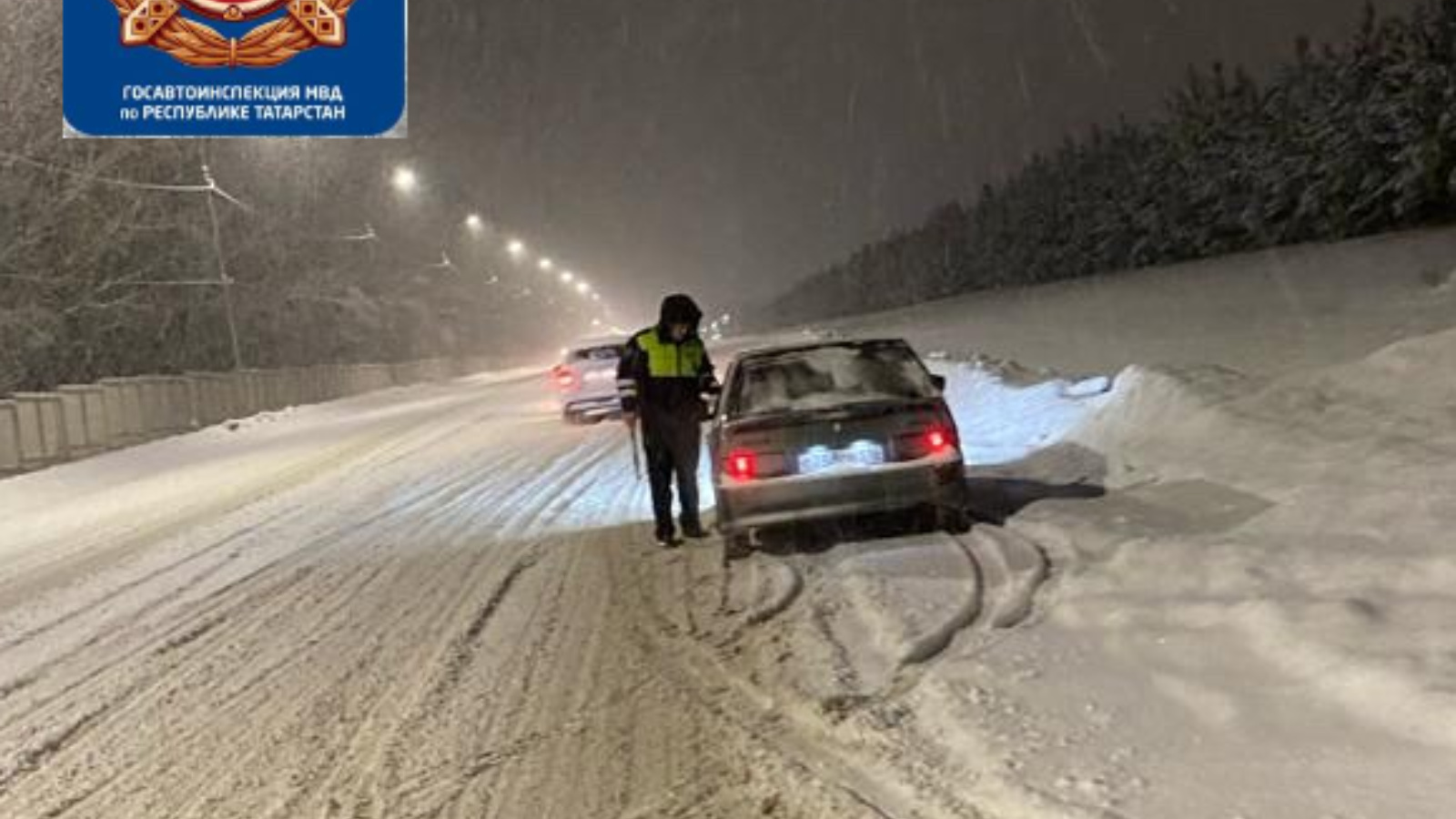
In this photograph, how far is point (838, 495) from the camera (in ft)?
28.6

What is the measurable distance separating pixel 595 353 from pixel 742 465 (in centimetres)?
1599

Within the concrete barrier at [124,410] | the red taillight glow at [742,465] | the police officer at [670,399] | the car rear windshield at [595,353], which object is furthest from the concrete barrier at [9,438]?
the red taillight glow at [742,465]

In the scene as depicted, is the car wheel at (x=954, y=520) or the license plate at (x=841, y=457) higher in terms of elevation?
the license plate at (x=841, y=457)

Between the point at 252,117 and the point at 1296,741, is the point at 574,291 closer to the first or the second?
the point at 252,117

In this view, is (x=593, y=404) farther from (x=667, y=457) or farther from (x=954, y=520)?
(x=954, y=520)

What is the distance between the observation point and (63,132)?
32.1m

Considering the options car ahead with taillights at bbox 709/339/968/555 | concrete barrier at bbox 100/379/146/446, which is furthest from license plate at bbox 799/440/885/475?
concrete barrier at bbox 100/379/146/446

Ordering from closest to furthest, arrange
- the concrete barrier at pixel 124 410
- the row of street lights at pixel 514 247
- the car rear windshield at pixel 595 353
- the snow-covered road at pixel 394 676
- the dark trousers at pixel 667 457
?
the snow-covered road at pixel 394 676 < the dark trousers at pixel 667 457 < the car rear windshield at pixel 595 353 < the concrete barrier at pixel 124 410 < the row of street lights at pixel 514 247

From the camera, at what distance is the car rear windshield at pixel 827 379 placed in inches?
366

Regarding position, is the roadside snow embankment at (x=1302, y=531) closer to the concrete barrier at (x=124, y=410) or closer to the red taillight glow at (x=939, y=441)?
the red taillight glow at (x=939, y=441)

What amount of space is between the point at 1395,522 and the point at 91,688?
683 centimetres

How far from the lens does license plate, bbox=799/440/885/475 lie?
344 inches

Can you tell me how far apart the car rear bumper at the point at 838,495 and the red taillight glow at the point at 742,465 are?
0.19 ft

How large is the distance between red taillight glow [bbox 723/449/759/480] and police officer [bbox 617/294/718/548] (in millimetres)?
1316
